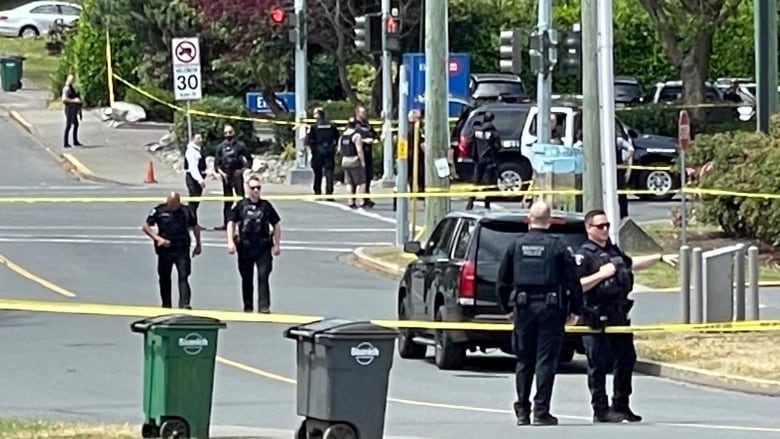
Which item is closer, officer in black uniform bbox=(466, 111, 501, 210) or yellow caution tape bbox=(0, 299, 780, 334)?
yellow caution tape bbox=(0, 299, 780, 334)

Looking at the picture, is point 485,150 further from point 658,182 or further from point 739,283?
point 739,283

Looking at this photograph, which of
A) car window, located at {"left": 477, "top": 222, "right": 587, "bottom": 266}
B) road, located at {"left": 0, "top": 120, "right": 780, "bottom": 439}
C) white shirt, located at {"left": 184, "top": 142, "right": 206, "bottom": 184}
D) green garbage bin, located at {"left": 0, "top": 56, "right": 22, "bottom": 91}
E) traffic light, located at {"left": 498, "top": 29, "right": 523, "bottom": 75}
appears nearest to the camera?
road, located at {"left": 0, "top": 120, "right": 780, "bottom": 439}

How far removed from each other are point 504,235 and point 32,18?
180ft

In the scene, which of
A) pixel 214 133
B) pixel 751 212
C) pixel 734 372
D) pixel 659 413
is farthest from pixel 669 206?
pixel 659 413

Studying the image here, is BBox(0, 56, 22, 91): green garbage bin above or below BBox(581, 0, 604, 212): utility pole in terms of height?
above

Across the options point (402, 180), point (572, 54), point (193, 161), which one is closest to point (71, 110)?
point (193, 161)

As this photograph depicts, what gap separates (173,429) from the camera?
12.8 m

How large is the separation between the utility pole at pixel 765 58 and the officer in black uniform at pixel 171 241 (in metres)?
10.3

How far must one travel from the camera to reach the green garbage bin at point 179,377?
1277cm

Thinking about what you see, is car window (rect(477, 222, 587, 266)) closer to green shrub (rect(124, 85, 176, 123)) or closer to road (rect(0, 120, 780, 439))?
road (rect(0, 120, 780, 439))

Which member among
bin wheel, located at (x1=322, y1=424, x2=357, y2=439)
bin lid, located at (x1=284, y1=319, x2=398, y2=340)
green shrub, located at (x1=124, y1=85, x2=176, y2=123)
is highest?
green shrub, located at (x1=124, y1=85, x2=176, y2=123)

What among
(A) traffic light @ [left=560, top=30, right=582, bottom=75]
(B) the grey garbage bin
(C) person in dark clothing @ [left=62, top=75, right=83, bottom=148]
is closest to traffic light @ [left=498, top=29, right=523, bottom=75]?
(A) traffic light @ [left=560, top=30, right=582, bottom=75]

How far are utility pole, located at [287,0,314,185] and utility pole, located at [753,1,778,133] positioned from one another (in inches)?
557

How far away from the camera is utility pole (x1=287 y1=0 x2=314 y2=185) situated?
41969mm
